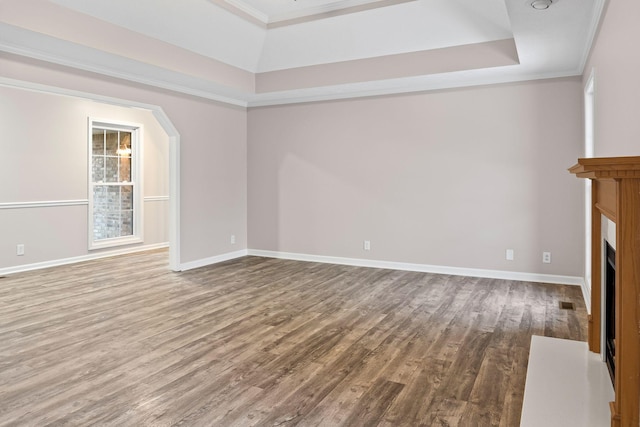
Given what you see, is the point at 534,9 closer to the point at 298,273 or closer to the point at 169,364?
the point at 169,364

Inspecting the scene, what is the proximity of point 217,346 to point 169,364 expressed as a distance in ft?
1.33

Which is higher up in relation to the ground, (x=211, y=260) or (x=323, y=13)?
(x=323, y=13)

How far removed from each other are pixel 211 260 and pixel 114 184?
2.36 metres

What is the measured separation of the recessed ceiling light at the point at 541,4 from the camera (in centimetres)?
294

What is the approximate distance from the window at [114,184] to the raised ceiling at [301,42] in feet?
7.12

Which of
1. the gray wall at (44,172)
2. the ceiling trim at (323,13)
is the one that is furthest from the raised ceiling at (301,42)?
the gray wall at (44,172)

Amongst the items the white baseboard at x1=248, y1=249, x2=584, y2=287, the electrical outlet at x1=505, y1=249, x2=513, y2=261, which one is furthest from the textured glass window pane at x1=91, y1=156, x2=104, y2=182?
the electrical outlet at x1=505, y1=249, x2=513, y2=261

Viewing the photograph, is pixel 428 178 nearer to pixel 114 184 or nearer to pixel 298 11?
pixel 298 11

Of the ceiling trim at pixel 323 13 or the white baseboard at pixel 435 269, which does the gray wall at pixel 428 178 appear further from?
the ceiling trim at pixel 323 13

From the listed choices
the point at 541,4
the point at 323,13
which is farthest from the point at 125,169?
the point at 541,4

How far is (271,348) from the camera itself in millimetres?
3207

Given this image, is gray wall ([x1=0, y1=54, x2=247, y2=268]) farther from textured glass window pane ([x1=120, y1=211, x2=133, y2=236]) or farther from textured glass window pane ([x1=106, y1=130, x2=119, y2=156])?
textured glass window pane ([x1=120, y1=211, x2=133, y2=236])

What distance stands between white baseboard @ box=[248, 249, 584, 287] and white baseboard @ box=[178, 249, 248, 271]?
9.2 inches

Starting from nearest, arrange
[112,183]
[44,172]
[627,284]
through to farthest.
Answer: [627,284] → [44,172] → [112,183]
